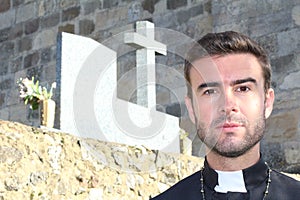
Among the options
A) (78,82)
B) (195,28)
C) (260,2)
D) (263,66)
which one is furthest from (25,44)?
(263,66)

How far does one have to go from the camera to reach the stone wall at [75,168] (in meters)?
2.97

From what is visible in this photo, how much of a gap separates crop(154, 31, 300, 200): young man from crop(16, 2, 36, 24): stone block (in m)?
5.74

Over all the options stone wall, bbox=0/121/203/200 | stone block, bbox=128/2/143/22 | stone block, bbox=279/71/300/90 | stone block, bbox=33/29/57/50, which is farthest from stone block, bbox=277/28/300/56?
stone block, bbox=33/29/57/50

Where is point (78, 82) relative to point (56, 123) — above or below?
above

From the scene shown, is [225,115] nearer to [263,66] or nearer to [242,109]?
[242,109]

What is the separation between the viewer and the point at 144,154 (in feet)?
12.5

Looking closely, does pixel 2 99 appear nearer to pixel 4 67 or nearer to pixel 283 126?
pixel 4 67

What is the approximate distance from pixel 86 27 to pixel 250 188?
520cm

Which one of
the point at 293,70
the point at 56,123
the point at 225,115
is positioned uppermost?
the point at 293,70

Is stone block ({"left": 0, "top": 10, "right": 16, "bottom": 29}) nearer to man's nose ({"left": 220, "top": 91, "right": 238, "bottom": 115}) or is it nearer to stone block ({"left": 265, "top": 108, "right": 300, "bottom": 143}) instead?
stone block ({"left": 265, "top": 108, "right": 300, "bottom": 143})

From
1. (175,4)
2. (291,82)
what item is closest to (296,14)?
(291,82)

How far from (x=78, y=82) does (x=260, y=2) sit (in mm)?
2233

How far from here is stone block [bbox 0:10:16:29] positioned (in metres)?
7.55

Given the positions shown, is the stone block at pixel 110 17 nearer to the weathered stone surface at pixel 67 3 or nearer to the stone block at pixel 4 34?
the weathered stone surface at pixel 67 3
